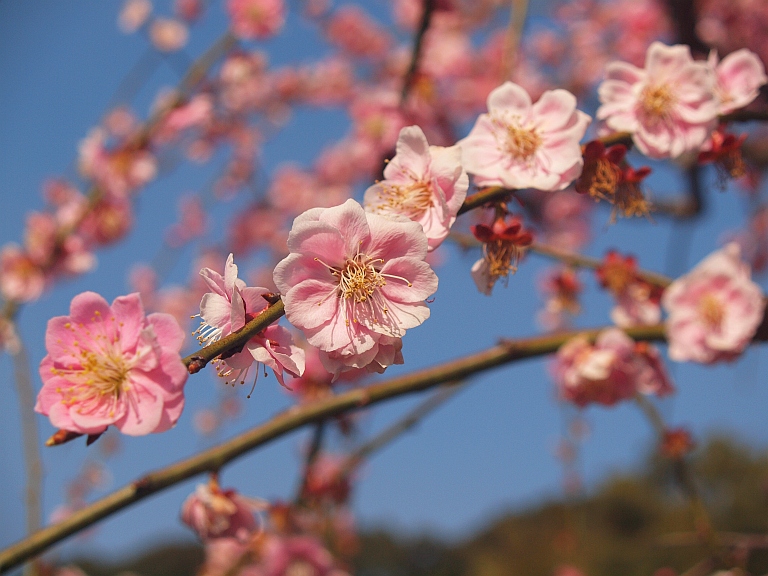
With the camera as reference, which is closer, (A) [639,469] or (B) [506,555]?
(B) [506,555]

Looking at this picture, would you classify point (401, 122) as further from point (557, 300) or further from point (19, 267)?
point (19, 267)

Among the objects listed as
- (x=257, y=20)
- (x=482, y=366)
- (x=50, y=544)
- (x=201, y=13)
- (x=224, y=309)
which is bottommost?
(x=50, y=544)

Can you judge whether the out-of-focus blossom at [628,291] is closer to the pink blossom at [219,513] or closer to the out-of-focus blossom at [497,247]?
the out-of-focus blossom at [497,247]

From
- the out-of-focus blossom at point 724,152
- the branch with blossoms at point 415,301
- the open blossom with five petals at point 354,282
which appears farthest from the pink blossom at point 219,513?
the out-of-focus blossom at point 724,152

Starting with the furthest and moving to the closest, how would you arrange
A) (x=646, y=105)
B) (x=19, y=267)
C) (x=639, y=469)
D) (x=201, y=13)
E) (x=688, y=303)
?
(x=639, y=469) → (x=201, y=13) → (x=19, y=267) → (x=688, y=303) → (x=646, y=105)

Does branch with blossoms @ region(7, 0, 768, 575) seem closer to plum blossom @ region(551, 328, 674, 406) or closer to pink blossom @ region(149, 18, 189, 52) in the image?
plum blossom @ region(551, 328, 674, 406)

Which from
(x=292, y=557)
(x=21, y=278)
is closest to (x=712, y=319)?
(x=292, y=557)

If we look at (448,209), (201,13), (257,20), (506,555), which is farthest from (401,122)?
(506,555)
